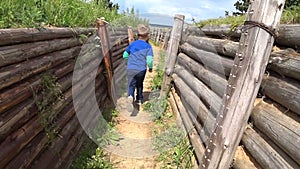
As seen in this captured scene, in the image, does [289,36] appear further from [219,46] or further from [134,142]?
[134,142]

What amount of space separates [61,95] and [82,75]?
1.18 m

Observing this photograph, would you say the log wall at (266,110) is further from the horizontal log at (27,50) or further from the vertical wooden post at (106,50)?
the vertical wooden post at (106,50)

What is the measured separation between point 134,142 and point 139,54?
189cm

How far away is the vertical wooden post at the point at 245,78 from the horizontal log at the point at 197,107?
697mm

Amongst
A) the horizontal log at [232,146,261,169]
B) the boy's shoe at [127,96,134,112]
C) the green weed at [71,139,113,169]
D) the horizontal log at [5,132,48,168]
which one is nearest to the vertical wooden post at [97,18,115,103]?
the boy's shoe at [127,96,134,112]

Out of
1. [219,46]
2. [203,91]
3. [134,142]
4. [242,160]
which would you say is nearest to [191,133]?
[203,91]

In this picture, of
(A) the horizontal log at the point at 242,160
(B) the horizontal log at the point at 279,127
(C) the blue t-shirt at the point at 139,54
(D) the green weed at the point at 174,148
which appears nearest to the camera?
(B) the horizontal log at the point at 279,127

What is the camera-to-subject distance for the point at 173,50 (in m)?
7.07

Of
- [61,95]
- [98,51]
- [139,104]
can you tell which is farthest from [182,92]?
[61,95]

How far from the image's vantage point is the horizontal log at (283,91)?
213cm

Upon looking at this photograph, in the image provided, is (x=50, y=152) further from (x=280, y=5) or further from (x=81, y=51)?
(x=280, y=5)

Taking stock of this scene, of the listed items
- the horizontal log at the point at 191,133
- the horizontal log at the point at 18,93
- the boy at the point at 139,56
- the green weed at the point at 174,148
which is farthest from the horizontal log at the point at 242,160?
the boy at the point at 139,56

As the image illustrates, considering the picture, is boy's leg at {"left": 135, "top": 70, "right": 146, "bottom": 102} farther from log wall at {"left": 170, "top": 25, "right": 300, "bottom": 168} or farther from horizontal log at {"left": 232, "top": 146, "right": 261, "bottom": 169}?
horizontal log at {"left": 232, "top": 146, "right": 261, "bottom": 169}

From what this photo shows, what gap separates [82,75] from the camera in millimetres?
4832
